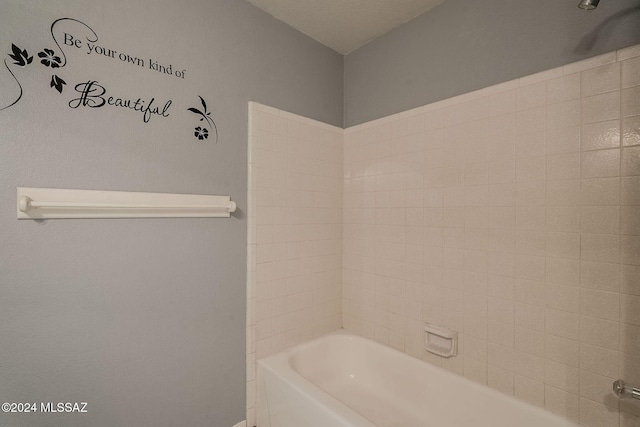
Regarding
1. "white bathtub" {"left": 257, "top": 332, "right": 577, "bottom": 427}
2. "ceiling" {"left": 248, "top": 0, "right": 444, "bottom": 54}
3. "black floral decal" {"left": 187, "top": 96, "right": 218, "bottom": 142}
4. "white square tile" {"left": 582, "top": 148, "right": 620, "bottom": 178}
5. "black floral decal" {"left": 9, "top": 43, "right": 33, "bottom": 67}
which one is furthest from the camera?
"ceiling" {"left": 248, "top": 0, "right": 444, "bottom": 54}

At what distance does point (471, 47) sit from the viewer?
60.7 inches

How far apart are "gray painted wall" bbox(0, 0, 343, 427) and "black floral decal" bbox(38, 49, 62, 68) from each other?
0.09 ft

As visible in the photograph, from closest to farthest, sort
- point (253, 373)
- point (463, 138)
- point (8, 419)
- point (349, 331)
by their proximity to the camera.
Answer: point (8, 419) → point (463, 138) → point (253, 373) → point (349, 331)

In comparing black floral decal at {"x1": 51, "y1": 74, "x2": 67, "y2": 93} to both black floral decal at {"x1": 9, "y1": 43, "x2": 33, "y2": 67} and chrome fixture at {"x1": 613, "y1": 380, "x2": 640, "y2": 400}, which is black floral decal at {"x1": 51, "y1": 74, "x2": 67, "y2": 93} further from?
chrome fixture at {"x1": 613, "y1": 380, "x2": 640, "y2": 400}

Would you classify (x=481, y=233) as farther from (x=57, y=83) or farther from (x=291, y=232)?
(x=57, y=83)

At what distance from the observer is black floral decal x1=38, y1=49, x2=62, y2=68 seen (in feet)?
3.56

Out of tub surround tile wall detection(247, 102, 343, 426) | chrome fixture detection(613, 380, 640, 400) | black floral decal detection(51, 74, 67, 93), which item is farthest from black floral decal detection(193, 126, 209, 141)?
chrome fixture detection(613, 380, 640, 400)

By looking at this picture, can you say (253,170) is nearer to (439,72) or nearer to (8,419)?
(439,72)

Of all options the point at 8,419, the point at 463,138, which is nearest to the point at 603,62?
the point at 463,138

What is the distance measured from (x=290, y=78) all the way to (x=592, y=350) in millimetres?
2068

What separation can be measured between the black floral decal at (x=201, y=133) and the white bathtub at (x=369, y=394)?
1.29 metres

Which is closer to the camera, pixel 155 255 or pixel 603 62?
pixel 603 62

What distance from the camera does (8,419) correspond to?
3.34 feet

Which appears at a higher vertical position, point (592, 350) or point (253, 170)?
point (253, 170)
